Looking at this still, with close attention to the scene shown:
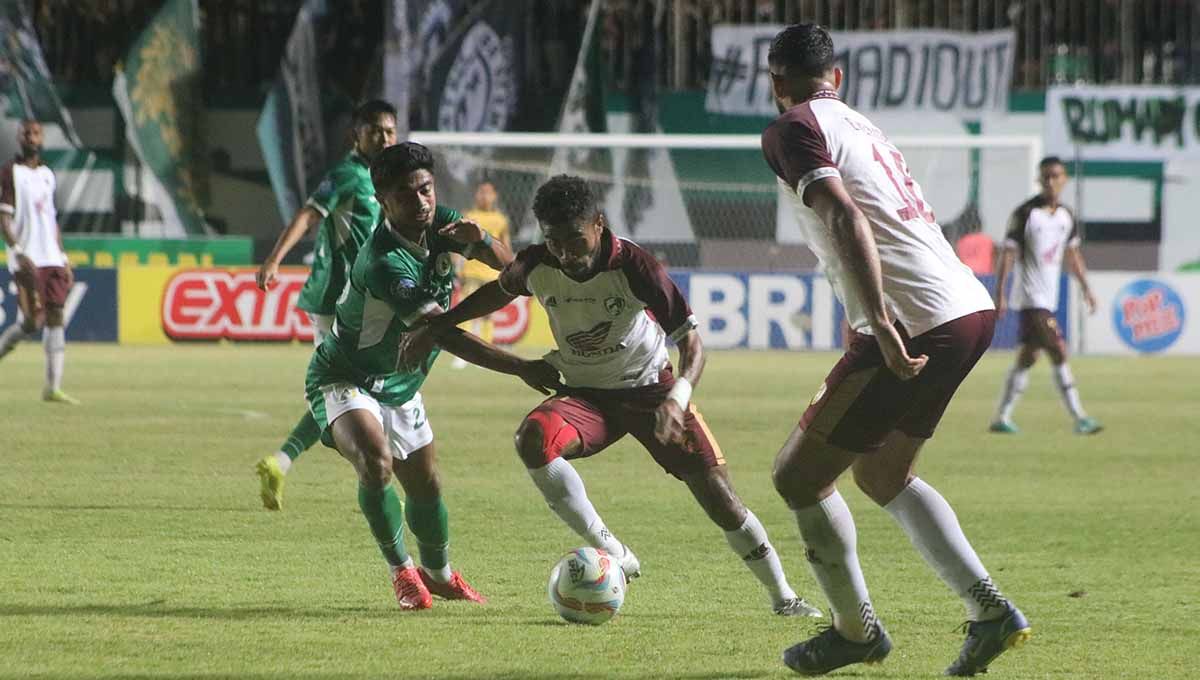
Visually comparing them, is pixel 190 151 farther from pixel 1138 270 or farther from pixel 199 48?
pixel 1138 270

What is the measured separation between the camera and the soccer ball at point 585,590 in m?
6.50

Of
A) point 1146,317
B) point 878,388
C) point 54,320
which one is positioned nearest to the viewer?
point 878,388

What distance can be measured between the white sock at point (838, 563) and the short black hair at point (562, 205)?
125 centimetres

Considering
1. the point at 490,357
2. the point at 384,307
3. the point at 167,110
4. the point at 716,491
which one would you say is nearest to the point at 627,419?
the point at 716,491

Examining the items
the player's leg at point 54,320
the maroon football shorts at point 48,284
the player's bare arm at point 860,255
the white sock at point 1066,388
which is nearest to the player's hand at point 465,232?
the player's bare arm at point 860,255

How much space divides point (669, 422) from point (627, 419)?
112 centimetres

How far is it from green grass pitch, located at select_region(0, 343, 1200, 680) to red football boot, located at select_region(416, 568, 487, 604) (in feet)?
0.30

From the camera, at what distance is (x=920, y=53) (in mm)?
29172

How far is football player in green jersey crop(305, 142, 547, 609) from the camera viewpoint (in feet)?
22.2

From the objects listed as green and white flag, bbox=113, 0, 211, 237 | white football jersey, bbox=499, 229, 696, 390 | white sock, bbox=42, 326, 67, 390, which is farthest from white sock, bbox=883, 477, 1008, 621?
green and white flag, bbox=113, 0, 211, 237

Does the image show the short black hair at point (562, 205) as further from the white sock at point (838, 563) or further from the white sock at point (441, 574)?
the white sock at point (441, 574)

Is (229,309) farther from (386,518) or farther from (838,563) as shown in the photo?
(838,563)

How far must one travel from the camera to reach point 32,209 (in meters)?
16.2

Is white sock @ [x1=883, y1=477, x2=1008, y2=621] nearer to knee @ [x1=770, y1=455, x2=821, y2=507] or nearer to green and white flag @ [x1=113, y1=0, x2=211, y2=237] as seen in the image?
knee @ [x1=770, y1=455, x2=821, y2=507]
